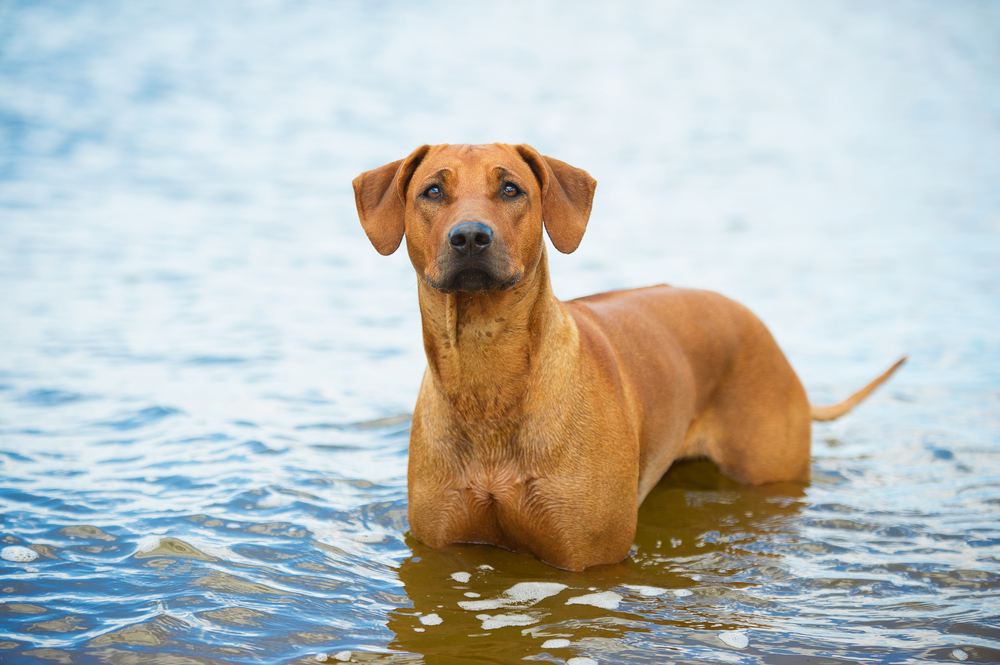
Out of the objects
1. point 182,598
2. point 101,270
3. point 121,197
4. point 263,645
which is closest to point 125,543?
point 182,598

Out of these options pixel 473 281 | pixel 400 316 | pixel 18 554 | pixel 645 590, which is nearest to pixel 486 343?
pixel 473 281

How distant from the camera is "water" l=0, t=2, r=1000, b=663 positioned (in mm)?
3314

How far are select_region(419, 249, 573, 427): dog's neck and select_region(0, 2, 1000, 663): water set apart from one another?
2.24ft

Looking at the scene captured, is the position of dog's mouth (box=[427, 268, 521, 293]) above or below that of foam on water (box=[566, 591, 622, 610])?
above

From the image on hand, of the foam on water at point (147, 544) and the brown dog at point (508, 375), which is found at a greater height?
the brown dog at point (508, 375)

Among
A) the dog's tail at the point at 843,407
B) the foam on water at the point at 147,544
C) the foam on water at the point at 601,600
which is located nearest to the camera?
the foam on water at the point at 601,600

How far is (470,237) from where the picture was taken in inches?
114

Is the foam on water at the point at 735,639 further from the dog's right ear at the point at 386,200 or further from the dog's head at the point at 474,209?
the dog's right ear at the point at 386,200


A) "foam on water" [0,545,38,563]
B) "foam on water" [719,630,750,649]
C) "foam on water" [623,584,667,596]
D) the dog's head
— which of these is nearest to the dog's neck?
the dog's head

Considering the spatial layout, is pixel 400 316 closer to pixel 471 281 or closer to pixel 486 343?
pixel 486 343

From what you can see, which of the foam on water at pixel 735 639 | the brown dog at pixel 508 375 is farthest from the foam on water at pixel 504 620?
the foam on water at pixel 735 639

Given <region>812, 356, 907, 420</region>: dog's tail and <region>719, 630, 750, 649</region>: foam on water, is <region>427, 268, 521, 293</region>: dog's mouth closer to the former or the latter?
<region>719, 630, 750, 649</region>: foam on water

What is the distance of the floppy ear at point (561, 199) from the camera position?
3395mm

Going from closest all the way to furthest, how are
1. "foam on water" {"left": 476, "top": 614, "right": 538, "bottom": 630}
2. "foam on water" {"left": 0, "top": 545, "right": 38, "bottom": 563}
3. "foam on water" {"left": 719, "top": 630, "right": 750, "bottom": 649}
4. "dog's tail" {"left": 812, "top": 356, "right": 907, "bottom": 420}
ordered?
"foam on water" {"left": 719, "top": 630, "right": 750, "bottom": 649} → "foam on water" {"left": 476, "top": 614, "right": 538, "bottom": 630} → "foam on water" {"left": 0, "top": 545, "right": 38, "bottom": 563} → "dog's tail" {"left": 812, "top": 356, "right": 907, "bottom": 420}
